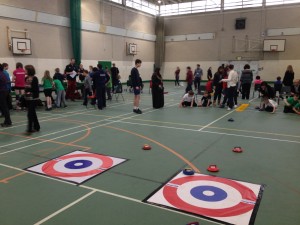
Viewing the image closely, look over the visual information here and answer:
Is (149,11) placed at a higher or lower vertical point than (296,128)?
higher

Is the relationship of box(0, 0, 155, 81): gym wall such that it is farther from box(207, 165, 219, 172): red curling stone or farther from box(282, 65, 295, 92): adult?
box(207, 165, 219, 172): red curling stone

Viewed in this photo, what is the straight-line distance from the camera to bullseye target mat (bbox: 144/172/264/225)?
305 centimetres

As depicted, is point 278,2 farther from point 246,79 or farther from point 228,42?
point 246,79

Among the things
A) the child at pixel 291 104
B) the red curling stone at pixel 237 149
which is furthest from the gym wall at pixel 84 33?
the child at pixel 291 104

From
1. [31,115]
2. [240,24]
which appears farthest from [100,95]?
[240,24]

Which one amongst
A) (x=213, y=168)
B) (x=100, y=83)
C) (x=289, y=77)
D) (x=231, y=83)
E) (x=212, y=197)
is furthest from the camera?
(x=289, y=77)

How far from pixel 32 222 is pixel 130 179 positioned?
1526mm

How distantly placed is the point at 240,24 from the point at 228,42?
189 cm

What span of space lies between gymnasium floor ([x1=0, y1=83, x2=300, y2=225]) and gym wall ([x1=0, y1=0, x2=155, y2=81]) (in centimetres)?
822

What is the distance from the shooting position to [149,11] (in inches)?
1072

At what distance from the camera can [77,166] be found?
4.54 meters

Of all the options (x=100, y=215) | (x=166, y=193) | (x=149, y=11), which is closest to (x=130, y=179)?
(x=166, y=193)

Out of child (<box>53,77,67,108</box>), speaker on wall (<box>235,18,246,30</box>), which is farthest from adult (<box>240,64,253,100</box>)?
speaker on wall (<box>235,18,246,30</box>)

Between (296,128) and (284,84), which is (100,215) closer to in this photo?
(296,128)
